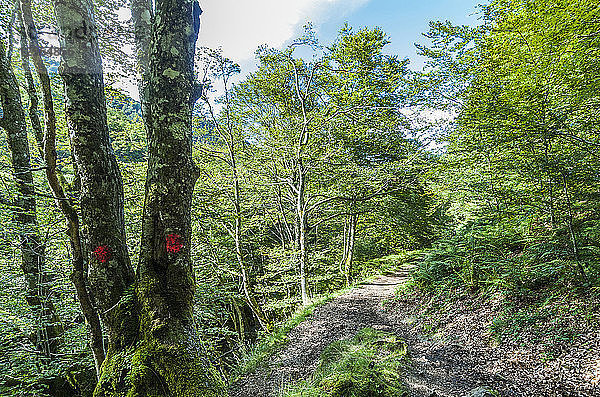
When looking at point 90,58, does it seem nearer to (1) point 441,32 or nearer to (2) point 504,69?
(2) point 504,69

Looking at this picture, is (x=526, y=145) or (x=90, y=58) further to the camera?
(x=526, y=145)

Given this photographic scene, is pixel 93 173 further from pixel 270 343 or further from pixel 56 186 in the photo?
pixel 270 343

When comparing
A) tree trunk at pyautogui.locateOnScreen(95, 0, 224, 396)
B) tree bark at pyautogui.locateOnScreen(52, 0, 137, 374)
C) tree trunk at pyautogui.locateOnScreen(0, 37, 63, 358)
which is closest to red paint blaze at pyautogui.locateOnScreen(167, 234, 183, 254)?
tree trunk at pyautogui.locateOnScreen(95, 0, 224, 396)

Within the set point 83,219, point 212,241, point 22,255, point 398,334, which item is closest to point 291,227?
point 212,241

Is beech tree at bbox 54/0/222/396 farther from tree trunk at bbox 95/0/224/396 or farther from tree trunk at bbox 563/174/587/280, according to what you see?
tree trunk at bbox 563/174/587/280

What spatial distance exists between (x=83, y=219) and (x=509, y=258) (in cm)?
693

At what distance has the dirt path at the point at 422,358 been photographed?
3.42 meters

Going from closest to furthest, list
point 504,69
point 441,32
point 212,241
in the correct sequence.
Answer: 1. point 504,69
2. point 212,241
3. point 441,32

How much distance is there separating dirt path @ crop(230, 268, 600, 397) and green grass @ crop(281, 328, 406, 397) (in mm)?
226

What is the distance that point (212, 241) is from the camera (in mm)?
9469

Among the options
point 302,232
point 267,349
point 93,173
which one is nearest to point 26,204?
point 93,173

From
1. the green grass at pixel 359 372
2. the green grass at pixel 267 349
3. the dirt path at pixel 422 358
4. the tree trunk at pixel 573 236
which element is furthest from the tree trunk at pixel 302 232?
the tree trunk at pixel 573 236

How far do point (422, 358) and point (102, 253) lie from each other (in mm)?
4406

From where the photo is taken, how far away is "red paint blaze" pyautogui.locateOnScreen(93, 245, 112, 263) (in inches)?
105
